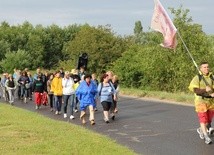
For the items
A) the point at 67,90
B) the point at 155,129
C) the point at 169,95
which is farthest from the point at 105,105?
the point at 169,95

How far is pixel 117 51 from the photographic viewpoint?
51906 mm

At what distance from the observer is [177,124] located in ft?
50.3

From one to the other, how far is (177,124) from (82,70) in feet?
19.2

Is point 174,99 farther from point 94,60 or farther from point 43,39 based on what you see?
point 43,39

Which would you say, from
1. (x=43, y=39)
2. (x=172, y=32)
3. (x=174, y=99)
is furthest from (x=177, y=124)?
(x=43, y=39)

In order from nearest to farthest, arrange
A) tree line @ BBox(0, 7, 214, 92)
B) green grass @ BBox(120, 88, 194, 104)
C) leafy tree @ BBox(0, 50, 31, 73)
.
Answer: green grass @ BBox(120, 88, 194, 104) < tree line @ BBox(0, 7, 214, 92) < leafy tree @ BBox(0, 50, 31, 73)

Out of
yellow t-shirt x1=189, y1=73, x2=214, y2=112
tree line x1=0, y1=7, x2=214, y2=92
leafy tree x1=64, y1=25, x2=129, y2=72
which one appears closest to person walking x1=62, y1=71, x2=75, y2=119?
yellow t-shirt x1=189, y1=73, x2=214, y2=112

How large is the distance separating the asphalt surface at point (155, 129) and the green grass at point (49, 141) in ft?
2.65

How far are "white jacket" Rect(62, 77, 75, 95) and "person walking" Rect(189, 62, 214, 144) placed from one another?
24.6ft

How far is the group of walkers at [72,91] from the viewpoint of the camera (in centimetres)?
1584

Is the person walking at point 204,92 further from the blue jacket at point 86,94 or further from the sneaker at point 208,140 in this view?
the blue jacket at point 86,94

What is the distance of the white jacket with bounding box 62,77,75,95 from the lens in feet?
59.7

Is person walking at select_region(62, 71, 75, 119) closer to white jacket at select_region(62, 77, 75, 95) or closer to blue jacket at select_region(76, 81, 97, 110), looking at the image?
white jacket at select_region(62, 77, 75, 95)

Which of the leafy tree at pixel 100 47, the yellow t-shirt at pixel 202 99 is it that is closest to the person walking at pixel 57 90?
the yellow t-shirt at pixel 202 99
